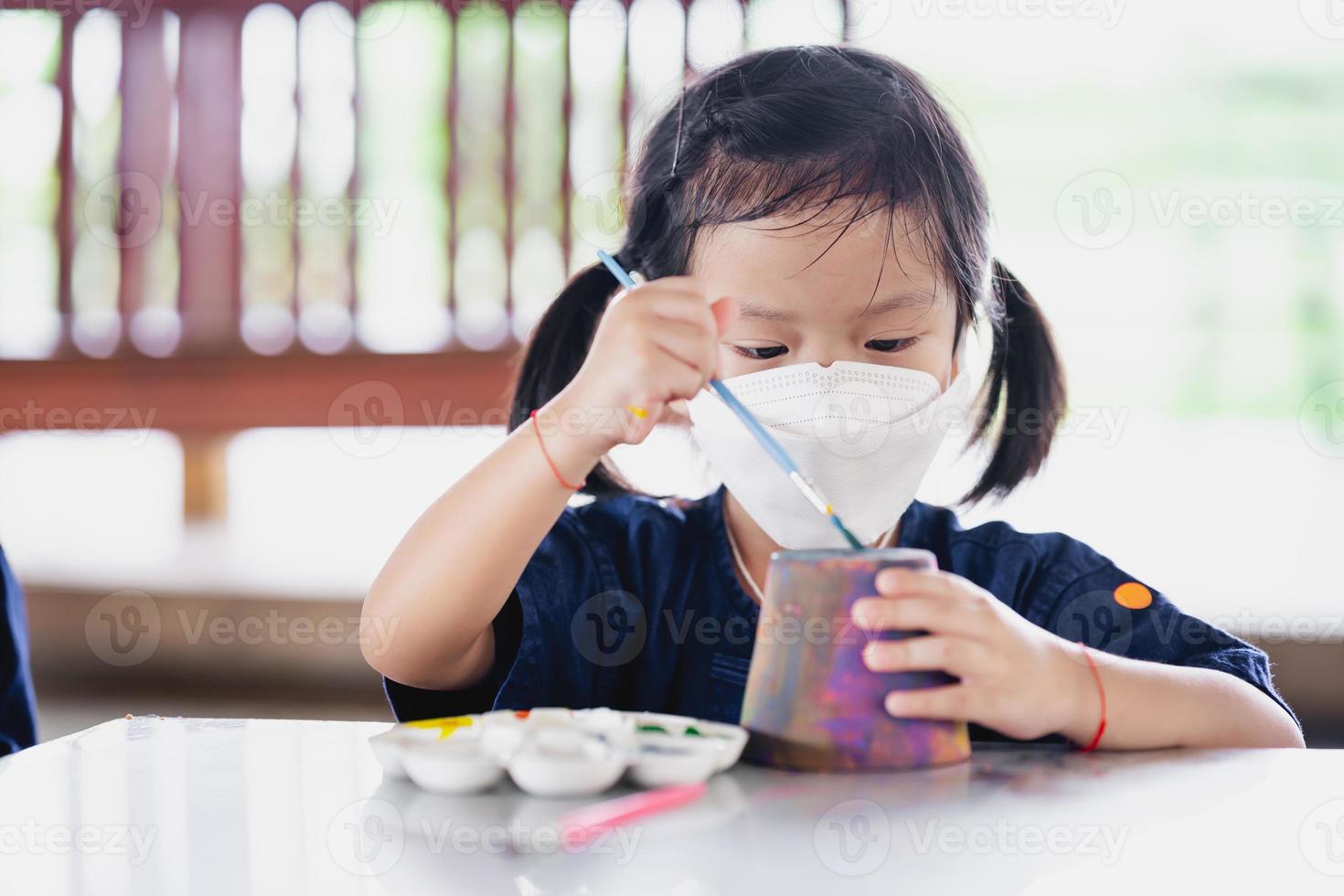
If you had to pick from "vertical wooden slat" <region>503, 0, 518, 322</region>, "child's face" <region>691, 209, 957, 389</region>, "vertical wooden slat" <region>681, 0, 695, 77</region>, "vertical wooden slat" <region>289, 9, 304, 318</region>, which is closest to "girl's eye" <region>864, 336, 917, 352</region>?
"child's face" <region>691, 209, 957, 389</region>

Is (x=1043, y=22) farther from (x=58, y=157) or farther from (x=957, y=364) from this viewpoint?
(x=58, y=157)

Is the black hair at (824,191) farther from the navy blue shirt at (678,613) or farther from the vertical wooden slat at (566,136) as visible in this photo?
the vertical wooden slat at (566,136)

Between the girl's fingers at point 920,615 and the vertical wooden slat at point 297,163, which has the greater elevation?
the vertical wooden slat at point 297,163

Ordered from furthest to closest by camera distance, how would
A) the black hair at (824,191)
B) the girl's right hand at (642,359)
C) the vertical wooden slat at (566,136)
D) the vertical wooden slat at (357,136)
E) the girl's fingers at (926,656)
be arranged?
1. the vertical wooden slat at (357,136)
2. the vertical wooden slat at (566,136)
3. the black hair at (824,191)
4. the girl's right hand at (642,359)
5. the girl's fingers at (926,656)

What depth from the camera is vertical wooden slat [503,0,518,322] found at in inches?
110

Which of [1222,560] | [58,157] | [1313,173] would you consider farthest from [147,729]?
[58,157]

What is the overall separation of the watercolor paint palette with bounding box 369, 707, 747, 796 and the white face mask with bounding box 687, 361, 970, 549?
339mm

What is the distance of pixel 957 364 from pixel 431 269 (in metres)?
2.08

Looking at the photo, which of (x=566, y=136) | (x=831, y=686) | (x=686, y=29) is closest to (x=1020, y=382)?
(x=831, y=686)

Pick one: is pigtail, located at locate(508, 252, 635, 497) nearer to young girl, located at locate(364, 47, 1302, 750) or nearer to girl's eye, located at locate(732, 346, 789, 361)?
young girl, located at locate(364, 47, 1302, 750)

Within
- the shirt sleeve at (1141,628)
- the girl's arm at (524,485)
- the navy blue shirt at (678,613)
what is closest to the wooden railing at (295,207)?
the navy blue shirt at (678,613)

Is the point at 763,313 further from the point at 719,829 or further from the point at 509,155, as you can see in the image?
the point at 509,155

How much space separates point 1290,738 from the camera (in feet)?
2.28

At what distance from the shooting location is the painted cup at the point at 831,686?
54cm
